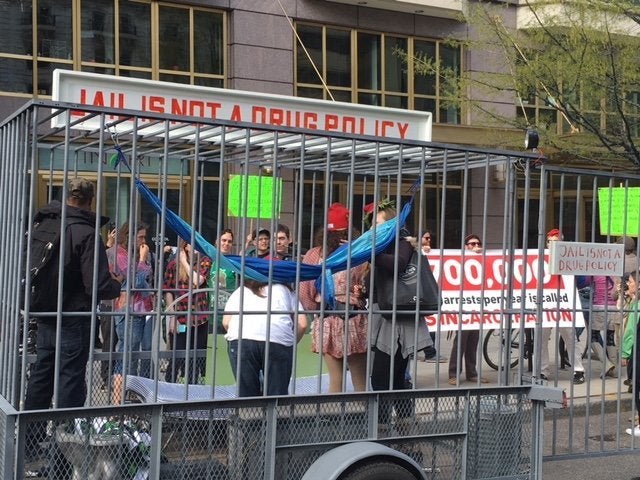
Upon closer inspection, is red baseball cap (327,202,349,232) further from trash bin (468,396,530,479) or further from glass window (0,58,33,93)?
glass window (0,58,33,93)

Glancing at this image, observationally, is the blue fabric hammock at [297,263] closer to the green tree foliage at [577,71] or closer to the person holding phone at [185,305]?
the person holding phone at [185,305]

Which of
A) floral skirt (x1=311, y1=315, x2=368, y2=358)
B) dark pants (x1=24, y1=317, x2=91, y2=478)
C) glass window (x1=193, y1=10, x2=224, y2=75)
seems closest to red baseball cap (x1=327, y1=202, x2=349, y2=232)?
floral skirt (x1=311, y1=315, x2=368, y2=358)

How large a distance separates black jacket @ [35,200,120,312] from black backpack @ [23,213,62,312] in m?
0.06

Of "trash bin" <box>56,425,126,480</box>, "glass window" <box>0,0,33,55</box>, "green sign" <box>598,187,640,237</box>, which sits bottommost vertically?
"trash bin" <box>56,425,126,480</box>

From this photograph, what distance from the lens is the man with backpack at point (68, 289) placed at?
530 centimetres

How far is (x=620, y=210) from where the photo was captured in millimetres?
6574

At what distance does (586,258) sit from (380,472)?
2.17 metres

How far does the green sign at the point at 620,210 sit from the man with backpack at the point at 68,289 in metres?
3.37

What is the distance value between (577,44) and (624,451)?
904 centimetres

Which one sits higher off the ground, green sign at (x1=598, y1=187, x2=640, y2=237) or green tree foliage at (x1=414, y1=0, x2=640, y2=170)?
green tree foliage at (x1=414, y1=0, x2=640, y2=170)

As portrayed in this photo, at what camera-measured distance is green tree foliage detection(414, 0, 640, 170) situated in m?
13.7

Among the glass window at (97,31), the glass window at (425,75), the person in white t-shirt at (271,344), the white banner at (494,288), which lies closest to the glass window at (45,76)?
the glass window at (97,31)

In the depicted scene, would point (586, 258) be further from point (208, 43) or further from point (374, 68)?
point (374, 68)

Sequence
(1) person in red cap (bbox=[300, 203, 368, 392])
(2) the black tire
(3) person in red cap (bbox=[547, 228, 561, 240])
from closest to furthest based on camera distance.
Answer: (2) the black tire < (1) person in red cap (bbox=[300, 203, 368, 392]) < (3) person in red cap (bbox=[547, 228, 561, 240])
